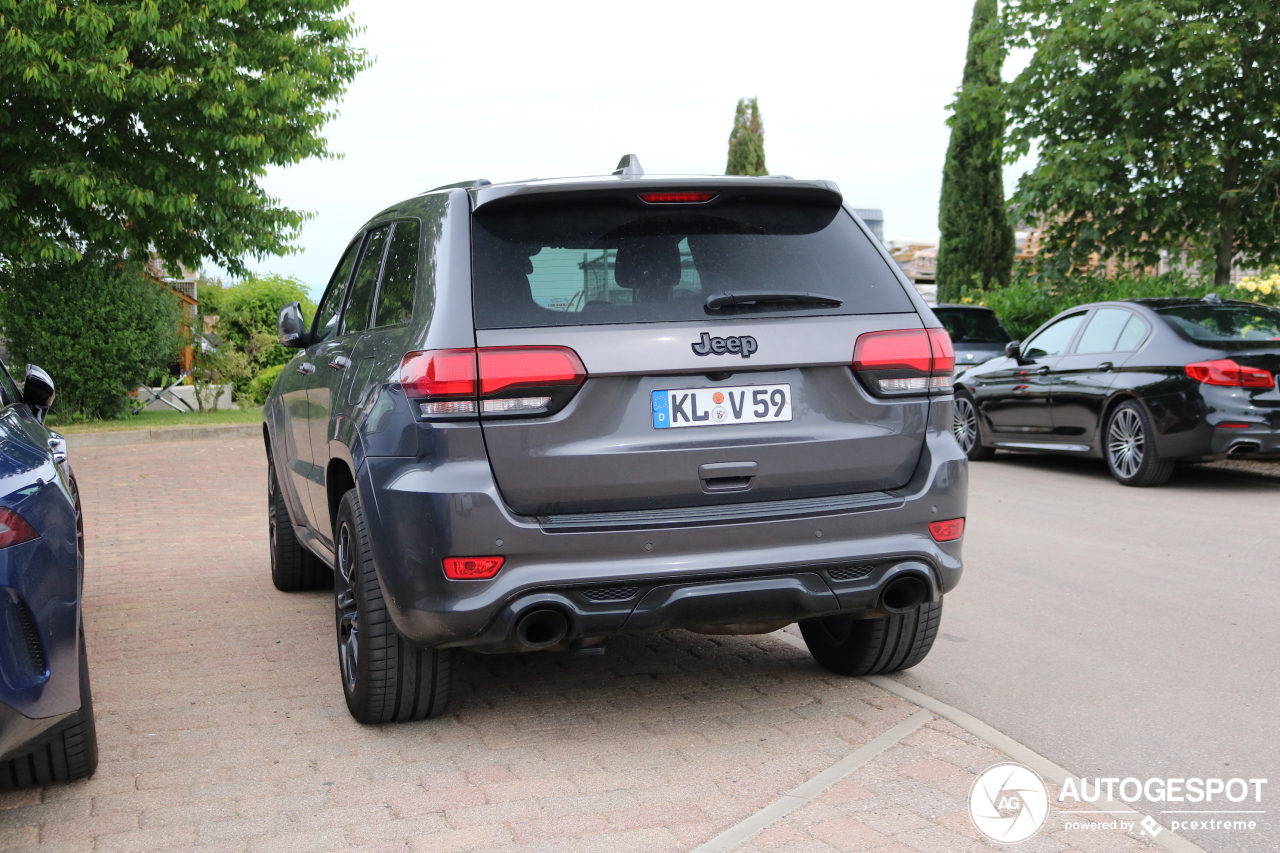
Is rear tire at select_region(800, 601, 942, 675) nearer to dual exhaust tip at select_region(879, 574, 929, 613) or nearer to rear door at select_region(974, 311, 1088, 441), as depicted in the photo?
dual exhaust tip at select_region(879, 574, 929, 613)

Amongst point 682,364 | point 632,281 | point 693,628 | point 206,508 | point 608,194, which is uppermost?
point 608,194

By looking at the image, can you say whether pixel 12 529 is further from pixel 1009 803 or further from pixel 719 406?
pixel 1009 803

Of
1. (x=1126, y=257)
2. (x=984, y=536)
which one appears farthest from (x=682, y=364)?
(x=1126, y=257)

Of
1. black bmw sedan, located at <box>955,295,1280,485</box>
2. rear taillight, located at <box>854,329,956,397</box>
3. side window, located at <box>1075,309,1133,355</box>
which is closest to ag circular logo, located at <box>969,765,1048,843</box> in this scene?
rear taillight, located at <box>854,329,956,397</box>

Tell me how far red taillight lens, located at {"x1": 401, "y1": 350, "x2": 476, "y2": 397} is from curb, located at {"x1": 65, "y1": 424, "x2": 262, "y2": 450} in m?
13.7

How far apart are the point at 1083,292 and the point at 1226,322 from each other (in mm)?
6457

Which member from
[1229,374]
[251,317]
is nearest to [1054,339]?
[1229,374]

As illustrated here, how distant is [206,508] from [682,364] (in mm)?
7728

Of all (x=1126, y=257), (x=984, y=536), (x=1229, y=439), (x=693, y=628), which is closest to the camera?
(x=693, y=628)

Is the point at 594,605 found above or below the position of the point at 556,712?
above

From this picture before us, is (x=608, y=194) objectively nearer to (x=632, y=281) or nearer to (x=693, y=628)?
Answer: (x=632, y=281)

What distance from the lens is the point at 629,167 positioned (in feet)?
14.1

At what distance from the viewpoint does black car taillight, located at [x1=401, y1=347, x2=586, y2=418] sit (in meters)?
3.65

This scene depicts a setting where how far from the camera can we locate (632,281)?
394cm
